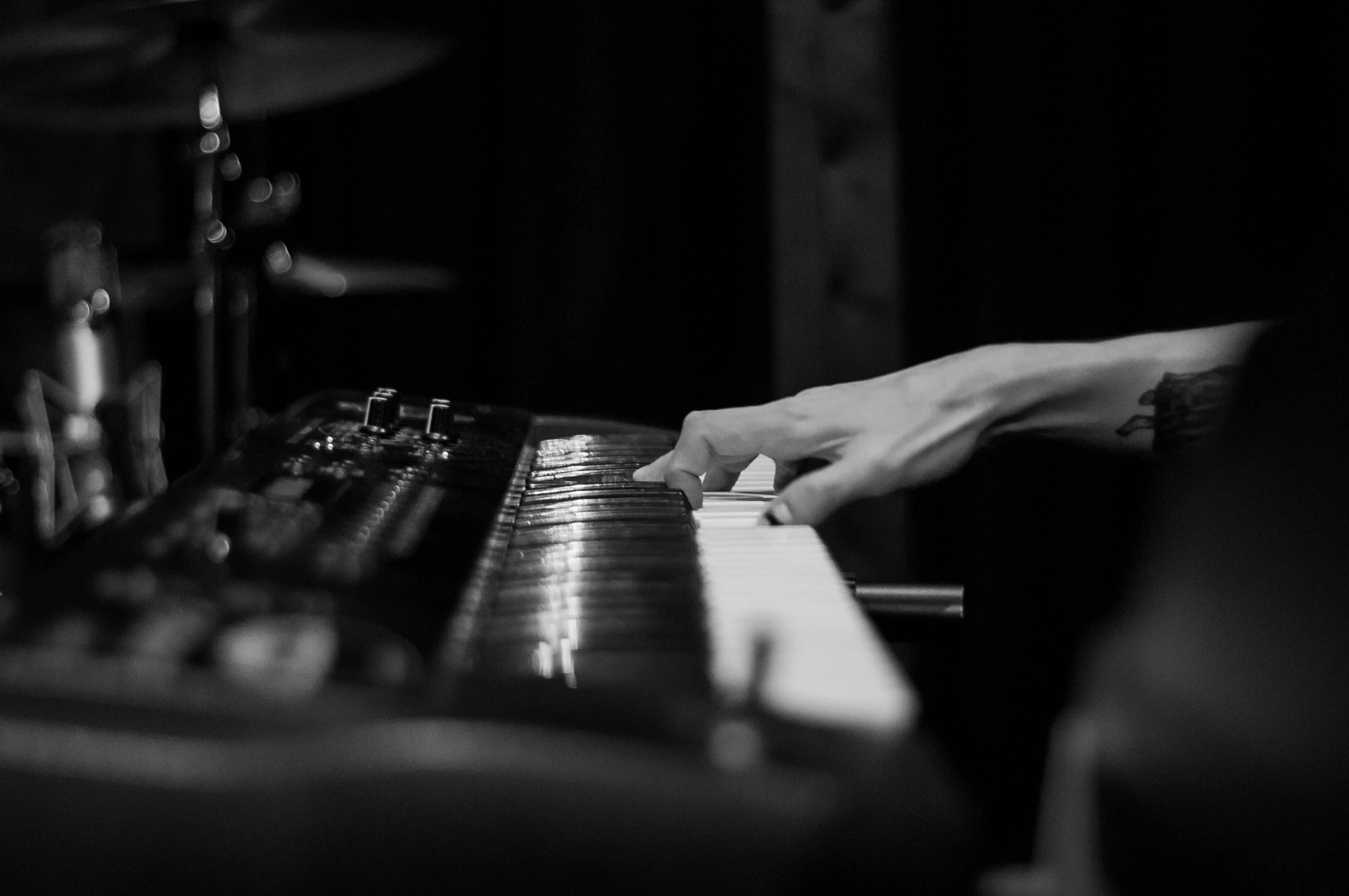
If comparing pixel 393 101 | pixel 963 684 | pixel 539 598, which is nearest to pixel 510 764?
pixel 539 598

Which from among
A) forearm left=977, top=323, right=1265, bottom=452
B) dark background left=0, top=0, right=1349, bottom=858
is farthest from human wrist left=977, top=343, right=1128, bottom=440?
dark background left=0, top=0, right=1349, bottom=858

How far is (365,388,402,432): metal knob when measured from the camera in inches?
38.4

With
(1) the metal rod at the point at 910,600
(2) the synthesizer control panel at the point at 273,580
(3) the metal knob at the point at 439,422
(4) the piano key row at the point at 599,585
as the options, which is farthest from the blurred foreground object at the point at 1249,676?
(3) the metal knob at the point at 439,422

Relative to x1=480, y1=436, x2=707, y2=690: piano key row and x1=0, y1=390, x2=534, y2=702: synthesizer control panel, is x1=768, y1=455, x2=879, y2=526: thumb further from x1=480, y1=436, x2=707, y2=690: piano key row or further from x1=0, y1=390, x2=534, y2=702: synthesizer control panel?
x1=0, y1=390, x2=534, y2=702: synthesizer control panel

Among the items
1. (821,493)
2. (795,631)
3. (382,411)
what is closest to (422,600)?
(795,631)

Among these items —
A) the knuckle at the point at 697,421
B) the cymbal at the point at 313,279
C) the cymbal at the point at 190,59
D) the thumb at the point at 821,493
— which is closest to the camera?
the thumb at the point at 821,493

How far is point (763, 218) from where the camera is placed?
93.8 inches

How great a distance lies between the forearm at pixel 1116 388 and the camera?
101 centimetres

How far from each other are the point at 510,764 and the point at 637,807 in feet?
0.13

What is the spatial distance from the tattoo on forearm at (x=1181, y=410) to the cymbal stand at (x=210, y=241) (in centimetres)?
144

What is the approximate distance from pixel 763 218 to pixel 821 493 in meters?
1.63

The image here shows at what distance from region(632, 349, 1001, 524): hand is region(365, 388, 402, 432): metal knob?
215mm

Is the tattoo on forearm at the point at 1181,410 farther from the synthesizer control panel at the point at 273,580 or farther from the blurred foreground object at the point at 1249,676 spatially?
the synthesizer control panel at the point at 273,580

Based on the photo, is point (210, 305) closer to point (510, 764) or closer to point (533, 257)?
point (533, 257)
